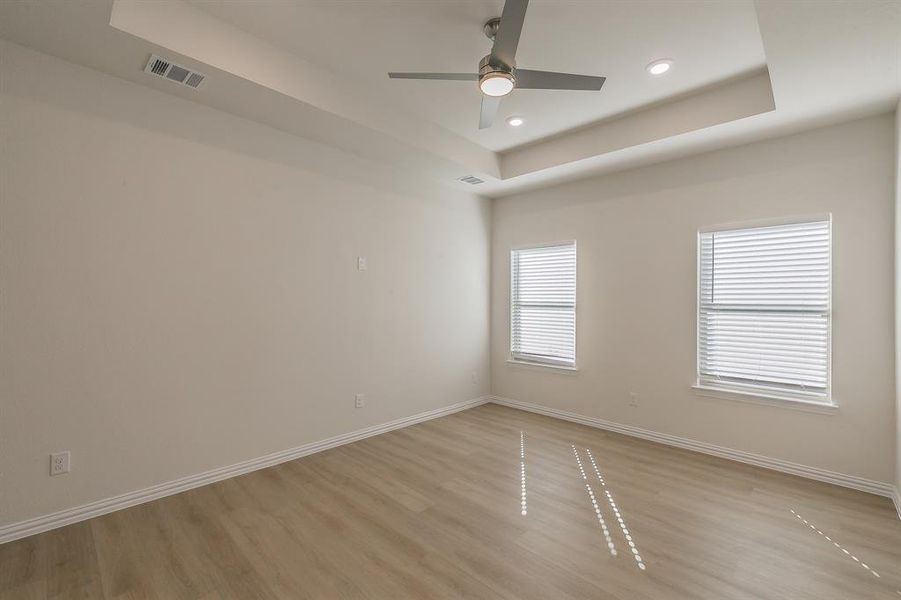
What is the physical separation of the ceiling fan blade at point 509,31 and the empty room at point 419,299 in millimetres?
16

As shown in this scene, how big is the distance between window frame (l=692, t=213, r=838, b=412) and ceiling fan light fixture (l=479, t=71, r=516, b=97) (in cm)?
252

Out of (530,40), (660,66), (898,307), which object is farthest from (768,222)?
(530,40)

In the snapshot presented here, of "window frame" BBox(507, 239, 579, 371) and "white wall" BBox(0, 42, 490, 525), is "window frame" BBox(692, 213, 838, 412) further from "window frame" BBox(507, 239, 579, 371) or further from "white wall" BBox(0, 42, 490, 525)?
"white wall" BBox(0, 42, 490, 525)

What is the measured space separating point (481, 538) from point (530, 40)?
3104mm

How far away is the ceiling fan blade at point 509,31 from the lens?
6.56 ft

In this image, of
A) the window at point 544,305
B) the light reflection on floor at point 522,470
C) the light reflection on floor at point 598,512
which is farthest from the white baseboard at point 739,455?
the light reflection on floor at point 598,512

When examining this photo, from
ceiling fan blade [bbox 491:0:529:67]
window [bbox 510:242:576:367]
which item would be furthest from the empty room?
window [bbox 510:242:576:367]

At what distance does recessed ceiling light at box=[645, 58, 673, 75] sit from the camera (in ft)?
9.61

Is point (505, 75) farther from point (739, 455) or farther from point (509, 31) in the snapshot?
point (739, 455)

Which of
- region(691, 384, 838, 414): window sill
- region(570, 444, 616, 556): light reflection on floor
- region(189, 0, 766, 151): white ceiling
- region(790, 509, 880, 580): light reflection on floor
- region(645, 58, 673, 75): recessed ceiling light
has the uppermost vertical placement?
region(189, 0, 766, 151): white ceiling

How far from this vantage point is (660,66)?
2.99 metres

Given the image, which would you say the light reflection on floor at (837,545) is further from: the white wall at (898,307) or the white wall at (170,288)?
the white wall at (170,288)

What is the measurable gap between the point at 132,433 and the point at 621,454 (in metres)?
3.81

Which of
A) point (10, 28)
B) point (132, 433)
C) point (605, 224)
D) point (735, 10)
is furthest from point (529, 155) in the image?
point (132, 433)
